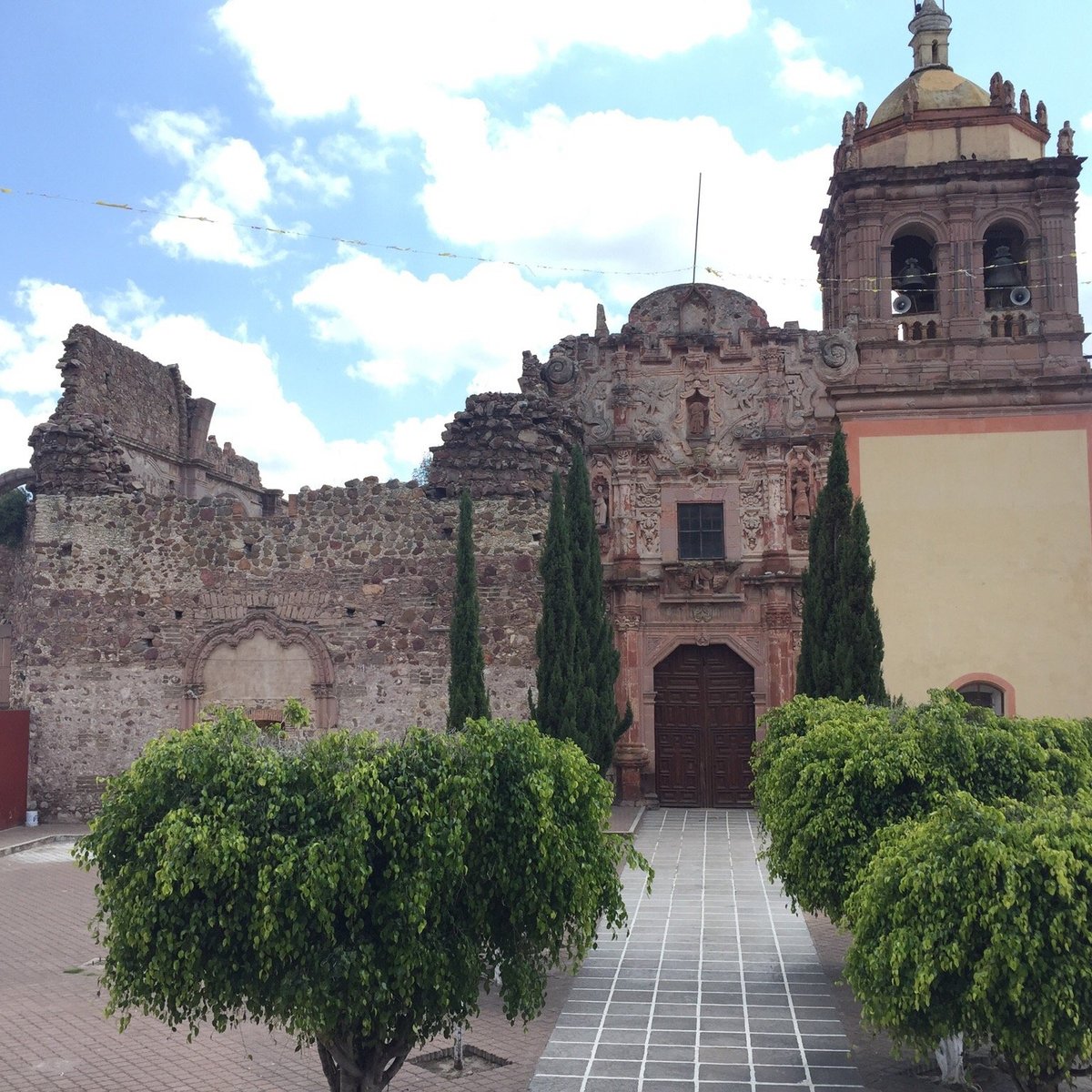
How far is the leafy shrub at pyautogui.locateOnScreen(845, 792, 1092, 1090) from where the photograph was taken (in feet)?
16.6

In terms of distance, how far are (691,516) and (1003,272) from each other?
7310mm

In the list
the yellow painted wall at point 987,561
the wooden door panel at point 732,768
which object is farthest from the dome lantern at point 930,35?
the wooden door panel at point 732,768

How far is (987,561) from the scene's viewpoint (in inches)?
749

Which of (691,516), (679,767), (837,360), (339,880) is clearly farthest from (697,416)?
(339,880)

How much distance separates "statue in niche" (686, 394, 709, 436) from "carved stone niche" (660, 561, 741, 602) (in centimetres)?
238

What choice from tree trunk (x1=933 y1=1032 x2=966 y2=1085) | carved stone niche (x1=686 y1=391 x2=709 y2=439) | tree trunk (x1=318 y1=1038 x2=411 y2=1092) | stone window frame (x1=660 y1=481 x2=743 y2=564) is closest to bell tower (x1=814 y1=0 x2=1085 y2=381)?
carved stone niche (x1=686 y1=391 x2=709 y2=439)

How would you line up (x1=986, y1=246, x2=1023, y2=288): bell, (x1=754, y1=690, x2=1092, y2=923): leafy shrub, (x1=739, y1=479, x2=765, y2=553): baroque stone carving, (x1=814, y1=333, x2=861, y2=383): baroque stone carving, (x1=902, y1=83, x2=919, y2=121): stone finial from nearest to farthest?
(x1=754, y1=690, x2=1092, y2=923): leafy shrub
(x1=739, y1=479, x2=765, y2=553): baroque stone carving
(x1=814, y1=333, x2=861, y2=383): baroque stone carving
(x1=986, y1=246, x2=1023, y2=288): bell
(x1=902, y1=83, x2=919, y2=121): stone finial

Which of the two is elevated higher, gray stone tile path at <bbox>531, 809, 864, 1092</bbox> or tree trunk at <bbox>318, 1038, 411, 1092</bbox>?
tree trunk at <bbox>318, 1038, 411, 1092</bbox>

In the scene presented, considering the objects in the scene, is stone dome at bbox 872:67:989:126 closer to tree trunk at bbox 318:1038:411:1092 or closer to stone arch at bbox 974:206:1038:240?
stone arch at bbox 974:206:1038:240

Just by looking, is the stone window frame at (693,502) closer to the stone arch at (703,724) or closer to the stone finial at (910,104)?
the stone arch at (703,724)

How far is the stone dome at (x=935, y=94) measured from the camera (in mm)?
21125

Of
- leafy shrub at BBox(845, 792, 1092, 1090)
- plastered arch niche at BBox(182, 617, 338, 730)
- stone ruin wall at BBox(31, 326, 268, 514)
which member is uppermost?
stone ruin wall at BBox(31, 326, 268, 514)

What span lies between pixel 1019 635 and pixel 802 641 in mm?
4316

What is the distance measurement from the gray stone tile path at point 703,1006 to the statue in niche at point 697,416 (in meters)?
8.84
